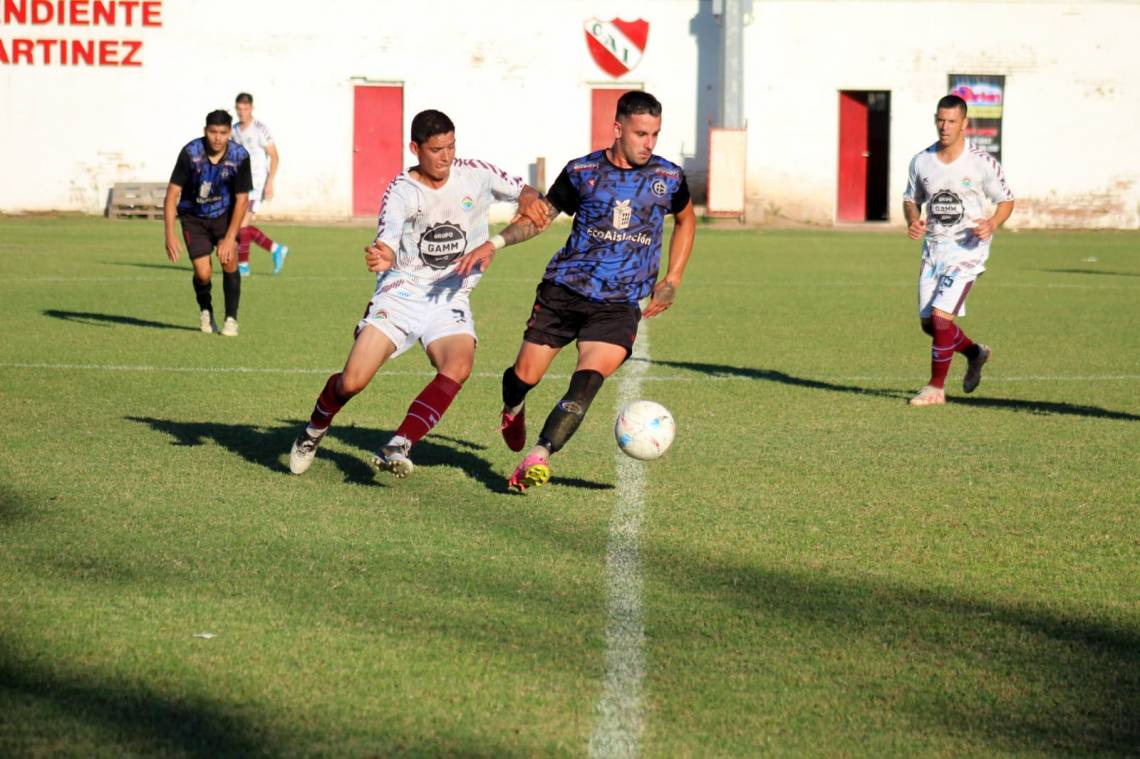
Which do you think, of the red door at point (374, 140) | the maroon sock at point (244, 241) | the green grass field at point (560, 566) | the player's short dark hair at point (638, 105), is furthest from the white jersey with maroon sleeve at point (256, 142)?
the red door at point (374, 140)

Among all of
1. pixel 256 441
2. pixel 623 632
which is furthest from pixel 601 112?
pixel 623 632

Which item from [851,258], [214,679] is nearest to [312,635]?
[214,679]

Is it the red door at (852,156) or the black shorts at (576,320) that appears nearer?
the black shorts at (576,320)

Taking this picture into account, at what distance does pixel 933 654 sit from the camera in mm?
4691

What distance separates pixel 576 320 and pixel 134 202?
2863 cm

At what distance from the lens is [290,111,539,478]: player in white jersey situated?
7152 mm

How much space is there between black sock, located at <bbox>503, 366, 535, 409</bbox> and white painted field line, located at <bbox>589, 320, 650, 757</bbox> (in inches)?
23.6

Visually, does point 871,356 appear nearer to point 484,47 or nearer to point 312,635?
point 312,635

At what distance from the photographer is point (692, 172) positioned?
35.6 metres

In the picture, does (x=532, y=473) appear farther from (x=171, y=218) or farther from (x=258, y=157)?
(x=258, y=157)

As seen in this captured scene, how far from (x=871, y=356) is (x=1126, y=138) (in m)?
25.3

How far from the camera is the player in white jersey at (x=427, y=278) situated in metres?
7.15

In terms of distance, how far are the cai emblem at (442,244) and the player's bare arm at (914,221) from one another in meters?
3.73

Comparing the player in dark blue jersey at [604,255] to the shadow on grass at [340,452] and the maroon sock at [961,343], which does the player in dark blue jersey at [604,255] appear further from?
the maroon sock at [961,343]
